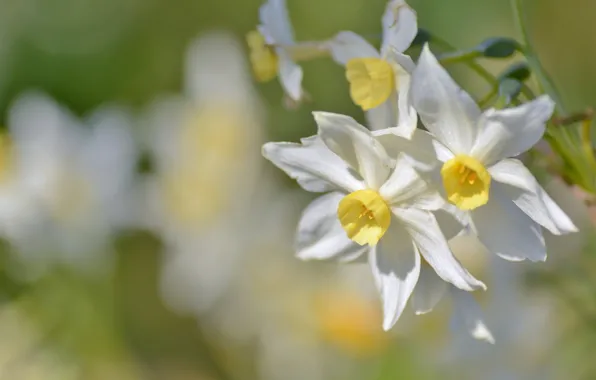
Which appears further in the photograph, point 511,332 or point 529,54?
point 511,332

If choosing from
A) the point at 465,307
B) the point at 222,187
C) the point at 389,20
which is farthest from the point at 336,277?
the point at 389,20

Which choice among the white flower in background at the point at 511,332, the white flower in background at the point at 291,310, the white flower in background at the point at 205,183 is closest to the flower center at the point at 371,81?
the white flower in background at the point at 511,332

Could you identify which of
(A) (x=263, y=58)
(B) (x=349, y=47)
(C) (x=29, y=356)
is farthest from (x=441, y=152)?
(C) (x=29, y=356)

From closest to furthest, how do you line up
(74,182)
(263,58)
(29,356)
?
1. (263,58)
2. (29,356)
3. (74,182)

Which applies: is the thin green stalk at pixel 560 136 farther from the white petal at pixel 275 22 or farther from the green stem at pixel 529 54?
the white petal at pixel 275 22

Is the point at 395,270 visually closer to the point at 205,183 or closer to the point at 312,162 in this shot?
the point at 312,162

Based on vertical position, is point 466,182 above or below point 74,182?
above

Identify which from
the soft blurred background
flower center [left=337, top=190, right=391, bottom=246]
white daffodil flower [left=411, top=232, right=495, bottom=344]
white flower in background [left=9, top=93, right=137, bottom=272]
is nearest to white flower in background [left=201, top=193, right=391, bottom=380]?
the soft blurred background
